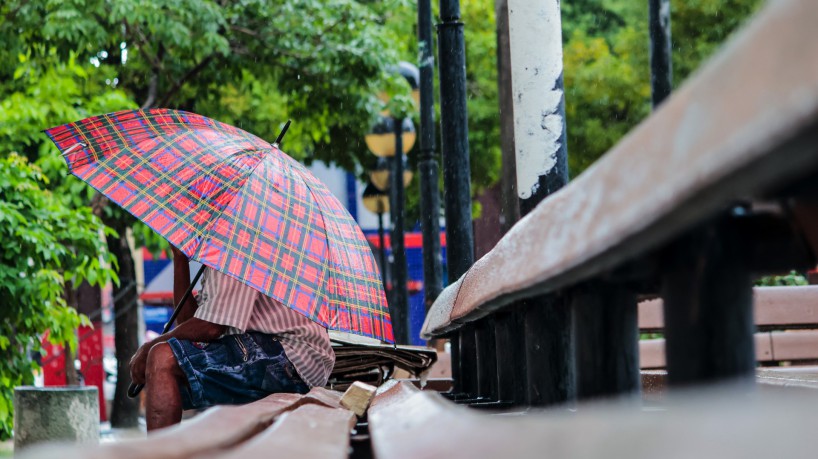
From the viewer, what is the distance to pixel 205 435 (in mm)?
1994

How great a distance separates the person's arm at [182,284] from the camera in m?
5.68

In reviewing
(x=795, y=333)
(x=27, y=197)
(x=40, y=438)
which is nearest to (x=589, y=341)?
(x=795, y=333)

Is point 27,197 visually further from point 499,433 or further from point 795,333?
point 499,433

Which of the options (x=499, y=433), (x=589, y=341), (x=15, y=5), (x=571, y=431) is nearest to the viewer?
(x=571, y=431)

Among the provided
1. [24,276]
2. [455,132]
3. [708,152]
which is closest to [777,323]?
[455,132]

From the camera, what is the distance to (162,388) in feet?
16.3

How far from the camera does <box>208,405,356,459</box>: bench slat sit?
5.41 ft

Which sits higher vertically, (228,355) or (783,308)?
(783,308)

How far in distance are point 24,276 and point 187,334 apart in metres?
5.30

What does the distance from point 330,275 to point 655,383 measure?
1.43 metres

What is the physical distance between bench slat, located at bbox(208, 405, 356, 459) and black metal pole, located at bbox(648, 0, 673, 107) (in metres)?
5.36

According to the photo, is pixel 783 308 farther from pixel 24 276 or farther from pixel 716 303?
pixel 716 303

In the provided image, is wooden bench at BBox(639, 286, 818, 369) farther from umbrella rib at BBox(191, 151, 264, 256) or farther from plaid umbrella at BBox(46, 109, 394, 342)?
umbrella rib at BBox(191, 151, 264, 256)

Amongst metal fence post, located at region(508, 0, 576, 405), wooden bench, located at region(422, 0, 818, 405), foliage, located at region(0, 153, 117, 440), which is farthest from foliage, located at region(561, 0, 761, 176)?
wooden bench, located at region(422, 0, 818, 405)
